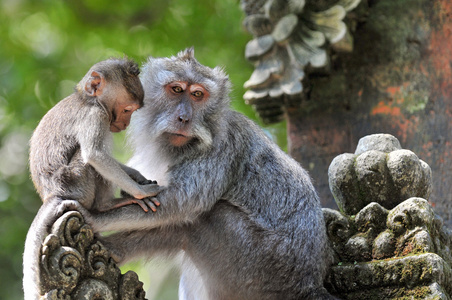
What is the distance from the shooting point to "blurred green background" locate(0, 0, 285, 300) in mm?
10109

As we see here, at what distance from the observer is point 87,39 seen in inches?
409

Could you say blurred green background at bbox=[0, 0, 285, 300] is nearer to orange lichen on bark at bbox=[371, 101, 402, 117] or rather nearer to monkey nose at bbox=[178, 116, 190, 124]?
orange lichen on bark at bbox=[371, 101, 402, 117]

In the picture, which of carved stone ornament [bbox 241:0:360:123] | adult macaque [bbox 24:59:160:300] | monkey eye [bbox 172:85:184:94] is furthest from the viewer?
carved stone ornament [bbox 241:0:360:123]

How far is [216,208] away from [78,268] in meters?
1.28

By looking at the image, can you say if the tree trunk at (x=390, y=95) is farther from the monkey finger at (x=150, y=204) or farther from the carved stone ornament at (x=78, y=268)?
the carved stone ornament at (x=78, y=268)

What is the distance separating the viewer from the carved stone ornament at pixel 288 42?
642cm

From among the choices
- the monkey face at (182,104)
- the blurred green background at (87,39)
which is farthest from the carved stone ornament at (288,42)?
the blurred green background at (87,39)

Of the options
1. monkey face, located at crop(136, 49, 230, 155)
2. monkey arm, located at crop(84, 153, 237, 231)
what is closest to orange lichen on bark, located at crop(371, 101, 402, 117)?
monkey face, located at crop(136, 49, 230, 155)

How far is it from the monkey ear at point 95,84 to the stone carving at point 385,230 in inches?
76.5

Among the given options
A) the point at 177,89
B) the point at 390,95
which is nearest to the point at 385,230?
the point at 177,89

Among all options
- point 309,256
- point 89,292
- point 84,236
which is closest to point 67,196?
point 84,236

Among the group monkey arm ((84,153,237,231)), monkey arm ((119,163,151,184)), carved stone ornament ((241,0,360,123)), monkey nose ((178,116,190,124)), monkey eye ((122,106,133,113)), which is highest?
carved stone ornament ((241,0,360,123))

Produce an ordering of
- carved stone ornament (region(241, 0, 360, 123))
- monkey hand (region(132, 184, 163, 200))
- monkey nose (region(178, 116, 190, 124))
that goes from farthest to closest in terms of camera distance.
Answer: carved stone ornament (region(241, 0, 360, 123)) → monkey nose (region(178, 116, 190, 124)) → monkey hand (region(132, 184, 163, 200))

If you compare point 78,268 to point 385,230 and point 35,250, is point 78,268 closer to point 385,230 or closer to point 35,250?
point 35,250
